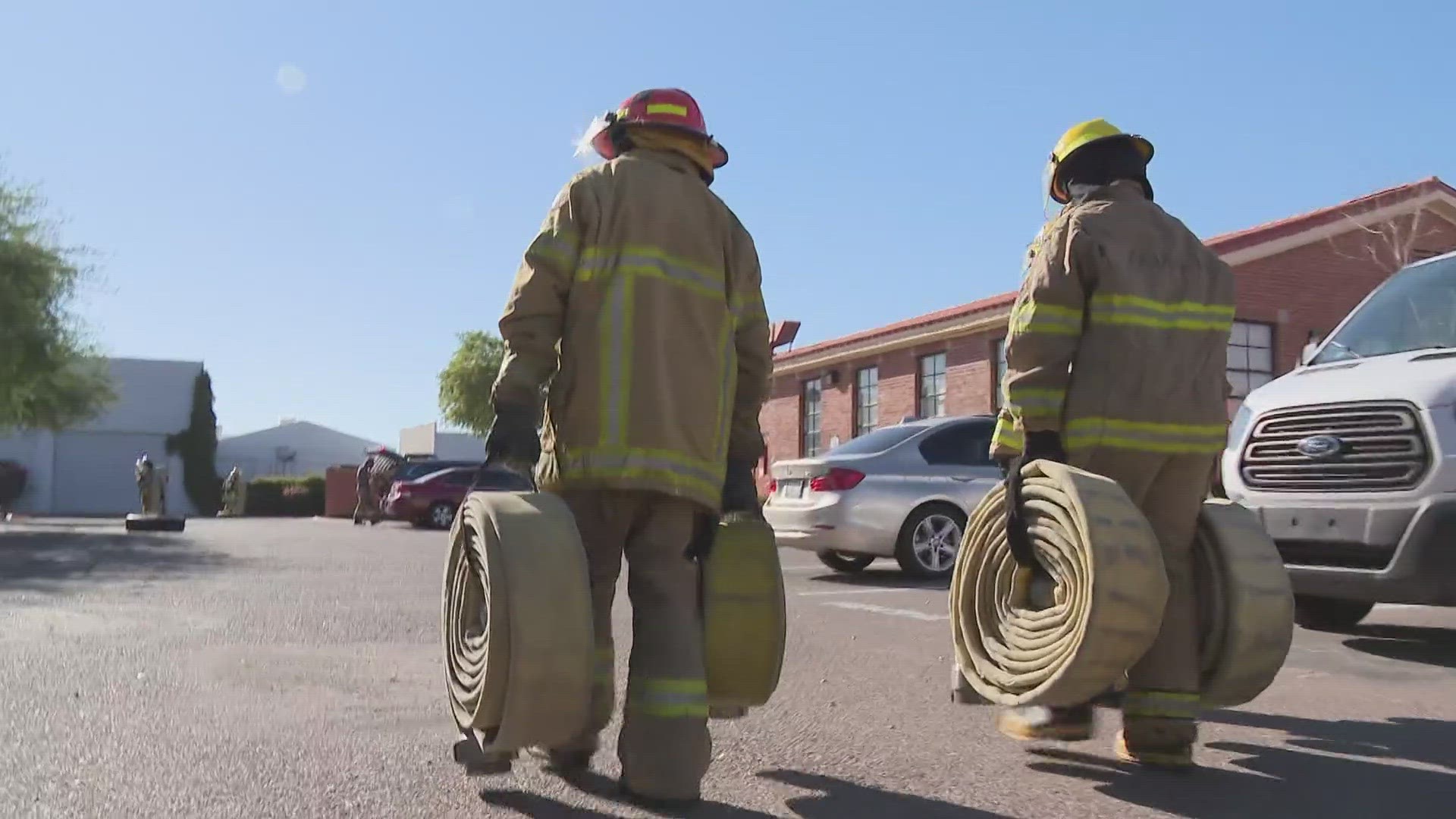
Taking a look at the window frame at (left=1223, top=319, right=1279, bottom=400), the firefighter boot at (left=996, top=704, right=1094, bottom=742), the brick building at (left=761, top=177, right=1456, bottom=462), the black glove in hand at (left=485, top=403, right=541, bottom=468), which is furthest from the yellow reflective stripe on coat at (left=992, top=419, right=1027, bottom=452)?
the window frame at (left=1223, top=319, right=1279, bottom=400)

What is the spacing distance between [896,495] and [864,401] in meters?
17.5

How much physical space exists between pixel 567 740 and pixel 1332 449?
14.5 feet

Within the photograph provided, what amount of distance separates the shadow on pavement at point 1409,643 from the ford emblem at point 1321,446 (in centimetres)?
112

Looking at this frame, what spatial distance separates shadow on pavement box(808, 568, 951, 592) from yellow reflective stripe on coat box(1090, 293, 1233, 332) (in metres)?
5.88

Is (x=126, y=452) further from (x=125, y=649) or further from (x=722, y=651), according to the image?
(x=722, y=651)

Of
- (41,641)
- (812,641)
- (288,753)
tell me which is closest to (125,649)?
(41,641)

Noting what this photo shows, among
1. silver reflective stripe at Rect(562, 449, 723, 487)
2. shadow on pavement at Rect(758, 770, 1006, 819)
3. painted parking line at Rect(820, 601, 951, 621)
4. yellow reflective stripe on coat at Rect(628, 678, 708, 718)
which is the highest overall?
silver reflective stripe at Rect(562, 449, 723, 487)

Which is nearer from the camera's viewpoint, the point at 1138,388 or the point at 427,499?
the point at 1138,388

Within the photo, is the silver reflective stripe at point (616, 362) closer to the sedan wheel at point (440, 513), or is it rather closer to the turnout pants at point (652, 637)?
the turnout pants at point (652, 637)

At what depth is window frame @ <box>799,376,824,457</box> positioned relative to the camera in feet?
97.4

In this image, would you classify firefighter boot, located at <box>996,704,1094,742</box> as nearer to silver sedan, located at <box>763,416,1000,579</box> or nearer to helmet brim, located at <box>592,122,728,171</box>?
helmet brim, located at <box>592,122,728,171</box>

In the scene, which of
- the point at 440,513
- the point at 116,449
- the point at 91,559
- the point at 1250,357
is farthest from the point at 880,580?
the point at 116,449

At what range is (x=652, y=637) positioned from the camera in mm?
3246

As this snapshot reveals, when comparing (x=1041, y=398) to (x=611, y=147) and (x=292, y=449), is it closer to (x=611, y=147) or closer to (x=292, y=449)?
(x=611, y=147)
